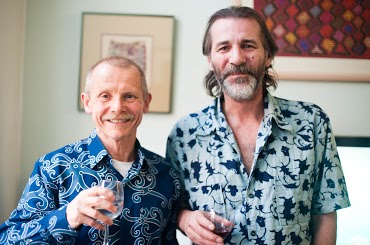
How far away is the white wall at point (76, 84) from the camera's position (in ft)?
8.18

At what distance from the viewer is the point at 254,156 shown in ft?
4.98

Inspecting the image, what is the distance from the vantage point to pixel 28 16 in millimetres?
2504

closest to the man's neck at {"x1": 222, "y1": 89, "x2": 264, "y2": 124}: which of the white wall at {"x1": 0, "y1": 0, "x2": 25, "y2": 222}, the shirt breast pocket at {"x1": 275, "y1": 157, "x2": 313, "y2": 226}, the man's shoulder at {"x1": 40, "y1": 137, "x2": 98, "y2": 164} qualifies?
the shirt breast pocket at {"x1": 275, "y1": 157, "x2": 313, "y2": 226}

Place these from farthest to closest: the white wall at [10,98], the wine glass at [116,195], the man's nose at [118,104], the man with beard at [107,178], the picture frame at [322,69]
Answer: the picture frame at [322,69] < the white wall at [10,98] < the man's nose at [118,104] < the man with beard at [107,178] < the wine glass at [116,195]

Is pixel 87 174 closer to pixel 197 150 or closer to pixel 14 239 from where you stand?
pixel 14 239

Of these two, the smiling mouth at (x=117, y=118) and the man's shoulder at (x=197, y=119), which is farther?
the man's shoulder at (x=197, y=119)

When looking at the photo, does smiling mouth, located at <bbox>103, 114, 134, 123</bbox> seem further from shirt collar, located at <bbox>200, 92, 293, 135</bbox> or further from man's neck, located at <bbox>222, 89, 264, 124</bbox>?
man's neck, located at <bbox>222, 89, 264, 124</bbox>

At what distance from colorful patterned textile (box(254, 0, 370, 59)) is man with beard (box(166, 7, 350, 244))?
0.85 meters

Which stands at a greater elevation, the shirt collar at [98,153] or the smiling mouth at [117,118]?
the smiling mouth at [117,118]

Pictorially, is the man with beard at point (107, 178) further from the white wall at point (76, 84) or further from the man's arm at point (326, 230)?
the white wall at point (76, 84)

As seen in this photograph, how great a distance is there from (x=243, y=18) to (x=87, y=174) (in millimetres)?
933

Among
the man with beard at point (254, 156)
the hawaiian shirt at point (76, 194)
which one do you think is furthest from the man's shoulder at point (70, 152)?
the man with beard at point (254, 156)

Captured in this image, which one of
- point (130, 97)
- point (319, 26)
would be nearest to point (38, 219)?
point (130, 97)

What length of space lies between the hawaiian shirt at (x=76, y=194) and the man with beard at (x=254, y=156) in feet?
0.53
